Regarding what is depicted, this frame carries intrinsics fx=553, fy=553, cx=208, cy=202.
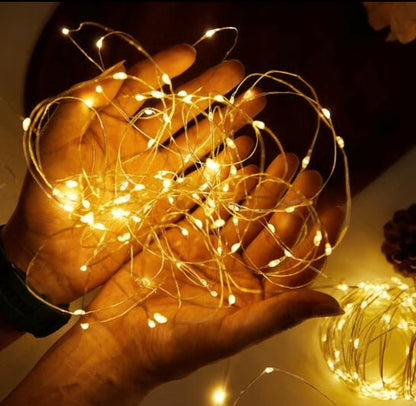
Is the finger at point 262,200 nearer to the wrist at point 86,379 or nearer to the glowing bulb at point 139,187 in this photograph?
the glowing bulb at point 139,187

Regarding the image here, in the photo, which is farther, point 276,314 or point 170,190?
point 170,190

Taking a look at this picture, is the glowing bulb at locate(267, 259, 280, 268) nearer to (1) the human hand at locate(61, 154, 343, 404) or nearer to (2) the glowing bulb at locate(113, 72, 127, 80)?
(1) the human hand at locate(61, 154, 343, 404)

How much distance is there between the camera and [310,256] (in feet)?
2.84

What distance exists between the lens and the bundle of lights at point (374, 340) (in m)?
0.91

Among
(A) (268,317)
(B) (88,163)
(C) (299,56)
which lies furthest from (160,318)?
(C) (299,56)

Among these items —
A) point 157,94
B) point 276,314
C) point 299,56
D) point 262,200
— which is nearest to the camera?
point 276,314

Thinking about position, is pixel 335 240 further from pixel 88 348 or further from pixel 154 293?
pixel 88 348

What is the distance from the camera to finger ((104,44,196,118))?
0.83 meters

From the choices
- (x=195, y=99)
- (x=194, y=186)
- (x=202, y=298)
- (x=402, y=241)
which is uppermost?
(x=195, y=99)

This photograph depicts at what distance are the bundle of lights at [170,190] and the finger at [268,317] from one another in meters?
0.05

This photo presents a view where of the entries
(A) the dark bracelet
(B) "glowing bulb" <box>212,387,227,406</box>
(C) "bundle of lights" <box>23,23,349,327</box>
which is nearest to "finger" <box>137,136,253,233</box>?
(C) "bundle of lights" <box>23,23,349,327</box>

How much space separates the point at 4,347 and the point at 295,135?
0.65 m

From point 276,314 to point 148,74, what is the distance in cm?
42

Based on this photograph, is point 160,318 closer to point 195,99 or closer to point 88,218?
point 88,218
